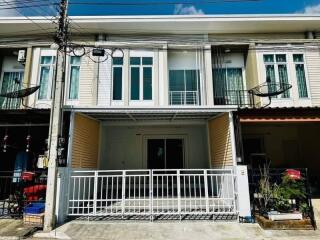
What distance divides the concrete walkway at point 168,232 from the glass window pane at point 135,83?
21.0 feet

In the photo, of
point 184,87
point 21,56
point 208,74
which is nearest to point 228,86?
point 208,74

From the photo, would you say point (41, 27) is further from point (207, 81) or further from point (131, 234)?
point (131, 234)

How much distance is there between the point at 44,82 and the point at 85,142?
491 cm

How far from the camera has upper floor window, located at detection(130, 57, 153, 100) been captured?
39.9 feet

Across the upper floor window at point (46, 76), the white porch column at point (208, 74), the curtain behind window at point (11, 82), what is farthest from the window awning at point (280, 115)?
the curtain behind window at point (11, 82)

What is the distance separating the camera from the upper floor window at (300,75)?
39.7 feet

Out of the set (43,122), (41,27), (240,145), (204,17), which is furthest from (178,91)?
A: (41,27)

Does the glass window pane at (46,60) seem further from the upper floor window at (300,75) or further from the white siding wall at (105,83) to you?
the upper floor window at (300,75)

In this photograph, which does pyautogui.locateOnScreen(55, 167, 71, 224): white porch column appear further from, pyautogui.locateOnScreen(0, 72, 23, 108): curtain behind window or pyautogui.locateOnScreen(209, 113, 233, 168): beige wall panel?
pyautogui.locateOnScreen(0, 72, 23, 108): curtain behind window

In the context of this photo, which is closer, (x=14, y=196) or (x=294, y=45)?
(x=14, y=196)

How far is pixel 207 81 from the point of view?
12141 mm

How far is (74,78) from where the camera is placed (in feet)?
40.5

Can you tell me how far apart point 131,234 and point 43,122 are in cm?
483

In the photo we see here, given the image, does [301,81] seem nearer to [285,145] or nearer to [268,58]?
[268,58]
